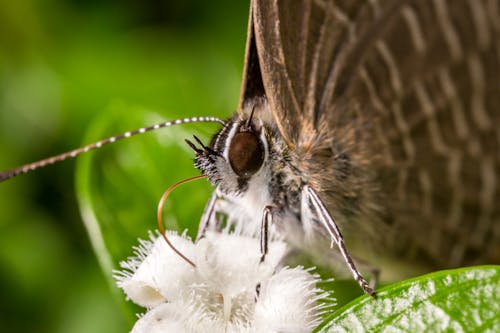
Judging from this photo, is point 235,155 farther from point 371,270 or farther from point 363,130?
point 371,270

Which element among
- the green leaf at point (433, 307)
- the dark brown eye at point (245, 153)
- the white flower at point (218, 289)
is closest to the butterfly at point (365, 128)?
the dark brown eye at point (245, 153)

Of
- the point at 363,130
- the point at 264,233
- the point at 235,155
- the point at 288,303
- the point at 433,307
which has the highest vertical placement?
the point at 363,130

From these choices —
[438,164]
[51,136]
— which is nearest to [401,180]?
[438,164]

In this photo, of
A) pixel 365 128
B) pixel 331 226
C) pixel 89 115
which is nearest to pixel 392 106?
pixel 365 128

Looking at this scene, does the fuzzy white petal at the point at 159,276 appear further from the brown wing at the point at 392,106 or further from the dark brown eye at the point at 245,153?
the brown wing at the point at 392,106

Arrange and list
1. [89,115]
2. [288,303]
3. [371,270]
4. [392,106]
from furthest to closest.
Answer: [89,115], [371,270], [392,106], [288,303]

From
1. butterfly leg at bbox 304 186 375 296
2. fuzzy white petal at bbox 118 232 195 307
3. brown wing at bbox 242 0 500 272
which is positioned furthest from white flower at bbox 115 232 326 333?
brown wing at bbox 242 0 500 272
